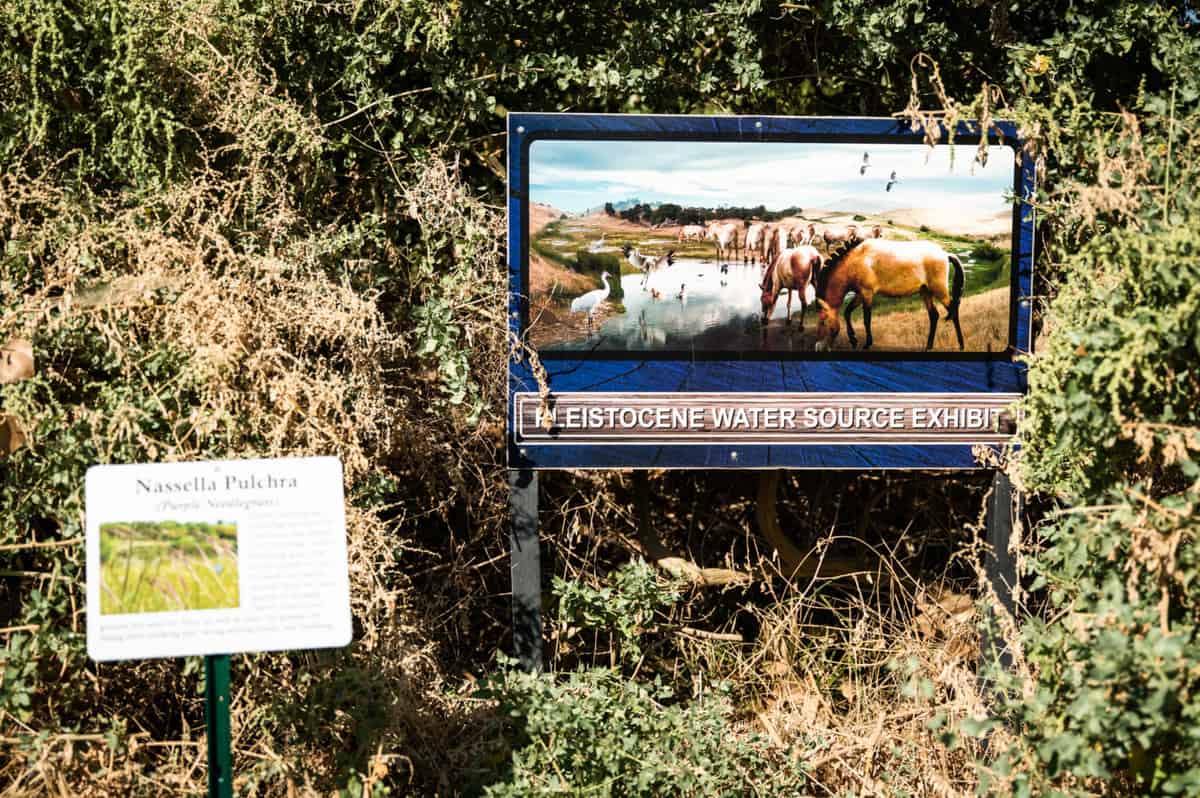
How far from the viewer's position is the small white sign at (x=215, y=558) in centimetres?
311

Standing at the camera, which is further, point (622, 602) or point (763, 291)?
point (622, 602)

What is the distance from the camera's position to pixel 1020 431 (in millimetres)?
4266

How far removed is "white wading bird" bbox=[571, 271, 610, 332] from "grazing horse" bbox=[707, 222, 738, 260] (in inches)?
17.2

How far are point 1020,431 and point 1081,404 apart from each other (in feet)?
2.56

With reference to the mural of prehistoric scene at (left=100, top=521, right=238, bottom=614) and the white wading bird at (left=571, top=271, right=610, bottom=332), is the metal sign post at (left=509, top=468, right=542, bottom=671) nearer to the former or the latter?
the white wading bird at (left=571, top=271, right=610, bottom=332)

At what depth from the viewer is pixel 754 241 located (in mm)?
4695

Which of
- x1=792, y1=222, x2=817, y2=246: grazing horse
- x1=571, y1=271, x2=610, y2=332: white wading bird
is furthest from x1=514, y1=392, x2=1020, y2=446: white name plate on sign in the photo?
x1=792, y1=222, x2=817, y2=246: grazing horse

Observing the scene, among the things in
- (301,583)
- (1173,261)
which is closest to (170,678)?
(301,583)

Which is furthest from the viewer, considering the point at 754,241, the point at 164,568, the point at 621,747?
the point at 754,241

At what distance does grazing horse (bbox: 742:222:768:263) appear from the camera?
15.4ft

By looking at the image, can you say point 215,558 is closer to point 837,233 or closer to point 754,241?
point 754,241

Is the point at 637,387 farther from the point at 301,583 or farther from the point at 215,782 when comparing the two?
the point at 215,782

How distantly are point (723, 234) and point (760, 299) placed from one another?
0.29 m

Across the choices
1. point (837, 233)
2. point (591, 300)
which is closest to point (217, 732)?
point (591, 300)
